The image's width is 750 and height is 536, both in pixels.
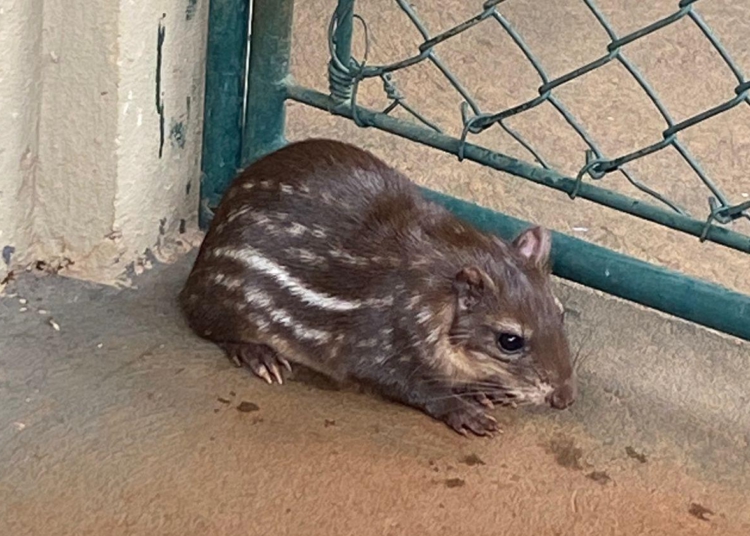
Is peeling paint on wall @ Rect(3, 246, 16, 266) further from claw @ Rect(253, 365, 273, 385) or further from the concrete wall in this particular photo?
claw @ Rect(253, 365, 273, 385)

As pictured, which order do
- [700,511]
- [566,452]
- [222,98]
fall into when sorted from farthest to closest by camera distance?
[222,98] < [566,452] < [700,511]

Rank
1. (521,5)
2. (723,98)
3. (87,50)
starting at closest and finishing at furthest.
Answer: (87,50) < (723,98) < (521,5)

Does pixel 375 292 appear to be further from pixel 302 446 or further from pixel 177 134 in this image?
pixel 177 134

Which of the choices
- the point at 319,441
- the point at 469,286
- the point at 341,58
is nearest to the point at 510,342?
the point at 469,286

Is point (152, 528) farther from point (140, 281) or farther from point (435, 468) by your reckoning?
point (140, 281)

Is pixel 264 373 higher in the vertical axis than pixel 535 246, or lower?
lower

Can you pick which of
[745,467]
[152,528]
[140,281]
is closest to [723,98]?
[745,467]

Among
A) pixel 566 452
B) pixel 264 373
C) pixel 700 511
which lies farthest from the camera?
pixel 264 373

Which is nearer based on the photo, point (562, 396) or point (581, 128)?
point (562, 396)

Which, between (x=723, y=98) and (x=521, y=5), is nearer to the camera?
(x=723, y=98)
